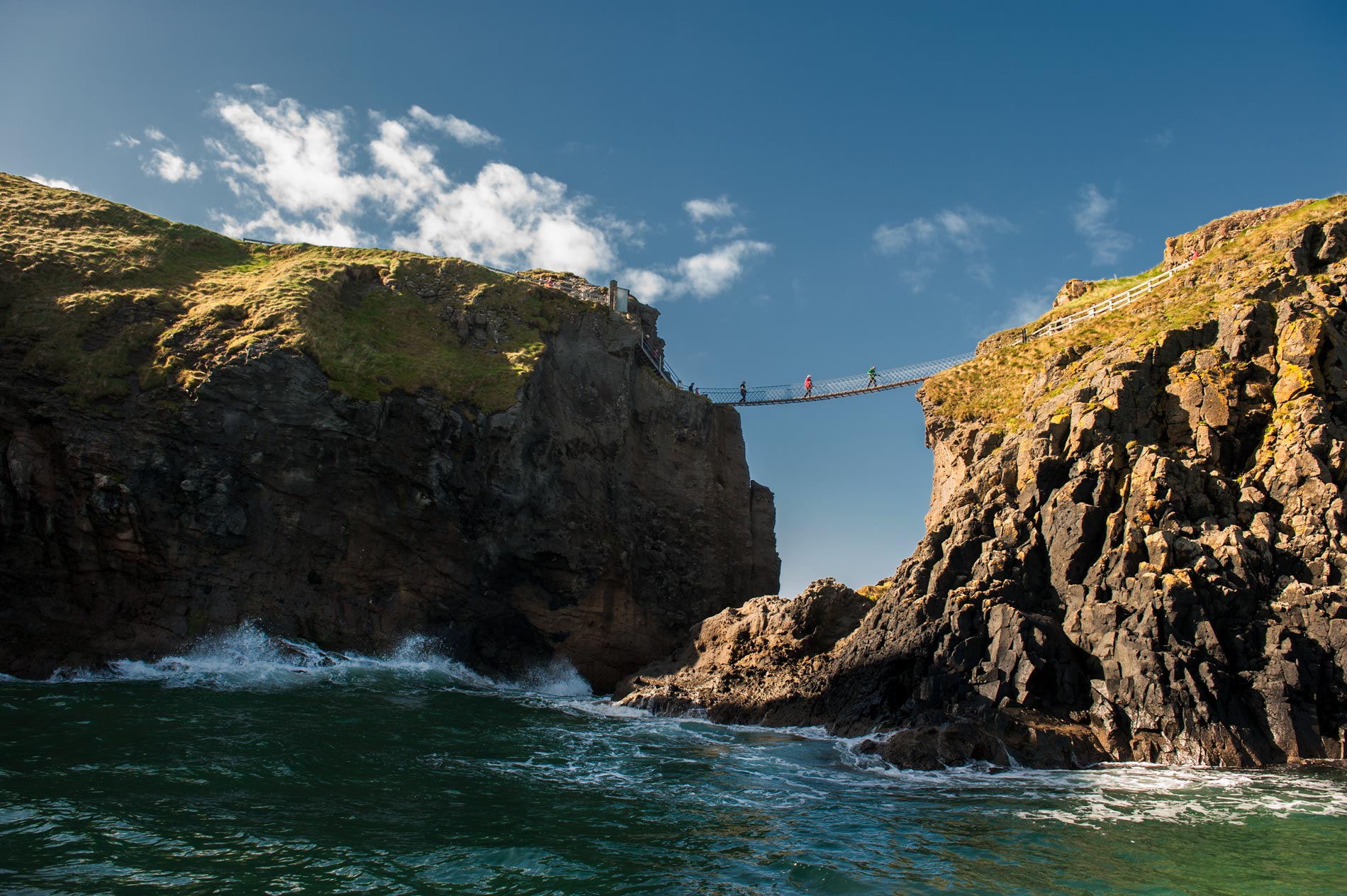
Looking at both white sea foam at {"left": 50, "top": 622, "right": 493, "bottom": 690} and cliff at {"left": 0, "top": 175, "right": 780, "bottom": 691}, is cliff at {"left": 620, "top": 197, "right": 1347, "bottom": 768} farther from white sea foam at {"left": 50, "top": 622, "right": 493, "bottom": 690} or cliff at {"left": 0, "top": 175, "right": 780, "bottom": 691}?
white sea foam at {"left": 50, "top": 622, "right": 493, "bottom": 690}

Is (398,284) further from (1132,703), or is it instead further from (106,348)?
(1132,703)

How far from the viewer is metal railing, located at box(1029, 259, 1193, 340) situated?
35.9m

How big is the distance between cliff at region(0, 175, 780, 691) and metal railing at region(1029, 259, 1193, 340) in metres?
18.1

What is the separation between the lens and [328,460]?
3253cm

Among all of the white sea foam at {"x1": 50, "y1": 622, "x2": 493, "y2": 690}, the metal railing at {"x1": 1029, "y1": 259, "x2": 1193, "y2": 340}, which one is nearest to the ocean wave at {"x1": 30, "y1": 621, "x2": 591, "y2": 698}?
the white sea foam at {"x1": 50, "y1": 622, "x2": 493, "y2": 690}

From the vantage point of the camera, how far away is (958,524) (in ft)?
91.6

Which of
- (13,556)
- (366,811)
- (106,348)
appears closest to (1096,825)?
(366,811)

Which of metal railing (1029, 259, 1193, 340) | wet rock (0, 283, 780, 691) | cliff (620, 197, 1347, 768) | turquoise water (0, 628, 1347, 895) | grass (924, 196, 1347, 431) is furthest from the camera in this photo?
metal railing (1029, 259, 1193, 340)

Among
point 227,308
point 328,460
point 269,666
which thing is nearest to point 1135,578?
point 269,666

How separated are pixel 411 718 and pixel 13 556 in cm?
1592

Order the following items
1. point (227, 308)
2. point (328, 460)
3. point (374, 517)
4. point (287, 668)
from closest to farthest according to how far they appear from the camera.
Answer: point (287, 668) → point (328, 460) → point (374, 517) → point (227, 308)

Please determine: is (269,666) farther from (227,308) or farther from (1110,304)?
(1110,304)

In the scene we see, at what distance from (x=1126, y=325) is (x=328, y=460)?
3267 cm

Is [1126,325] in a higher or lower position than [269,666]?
higher
